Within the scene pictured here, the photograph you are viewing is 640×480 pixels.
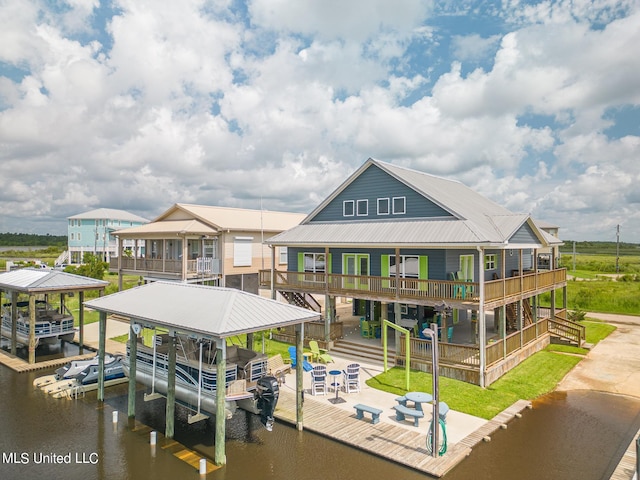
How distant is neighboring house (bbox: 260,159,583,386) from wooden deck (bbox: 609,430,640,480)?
5.84m

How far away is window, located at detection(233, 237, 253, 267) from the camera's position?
3228cm

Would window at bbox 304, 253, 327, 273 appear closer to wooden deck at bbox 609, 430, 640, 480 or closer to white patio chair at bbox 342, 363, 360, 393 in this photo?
white patio chair at bbox 342, 363, 360, 393

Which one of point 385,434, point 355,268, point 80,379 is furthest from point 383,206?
point 80,379

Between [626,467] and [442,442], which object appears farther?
[442,442]

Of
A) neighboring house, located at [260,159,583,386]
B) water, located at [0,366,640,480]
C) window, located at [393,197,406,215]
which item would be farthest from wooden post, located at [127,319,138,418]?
window, located at [393,197,406,215]

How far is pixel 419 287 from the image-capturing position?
20406 millimetres

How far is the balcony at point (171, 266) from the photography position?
30.4 meters

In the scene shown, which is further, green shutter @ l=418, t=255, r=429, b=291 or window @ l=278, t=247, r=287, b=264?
window @ l=278, t=247, r=287, b=264

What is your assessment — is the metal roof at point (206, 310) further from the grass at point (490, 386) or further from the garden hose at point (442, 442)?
the grass at point (490, 386)

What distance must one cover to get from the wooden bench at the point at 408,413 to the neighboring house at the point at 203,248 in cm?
1829

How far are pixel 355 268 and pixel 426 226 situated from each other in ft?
16.5

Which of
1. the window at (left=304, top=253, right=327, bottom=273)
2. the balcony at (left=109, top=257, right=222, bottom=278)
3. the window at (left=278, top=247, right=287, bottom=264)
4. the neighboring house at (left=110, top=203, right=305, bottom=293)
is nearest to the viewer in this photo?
the window at (left=304, top=253, right=327, bottom=273)

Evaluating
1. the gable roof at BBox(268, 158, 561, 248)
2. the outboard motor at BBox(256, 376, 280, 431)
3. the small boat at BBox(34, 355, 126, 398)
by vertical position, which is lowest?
the small boat at BBox(34, 355, 126, 398)

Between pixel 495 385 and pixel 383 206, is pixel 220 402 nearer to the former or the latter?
pixel 495 385
